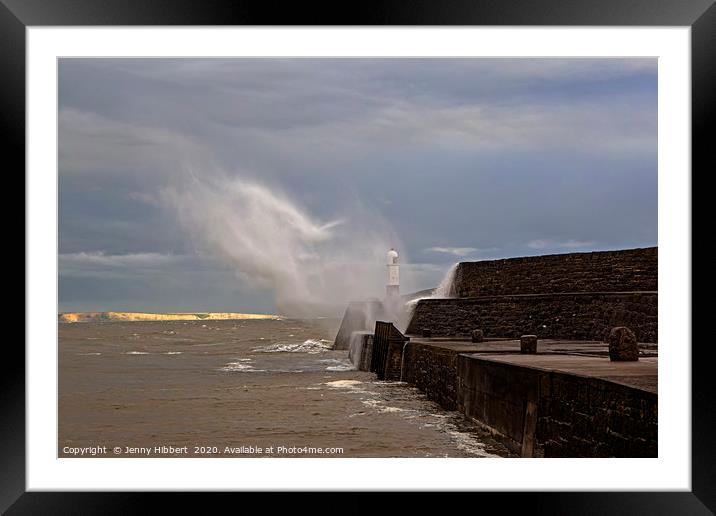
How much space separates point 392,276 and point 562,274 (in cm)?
1244

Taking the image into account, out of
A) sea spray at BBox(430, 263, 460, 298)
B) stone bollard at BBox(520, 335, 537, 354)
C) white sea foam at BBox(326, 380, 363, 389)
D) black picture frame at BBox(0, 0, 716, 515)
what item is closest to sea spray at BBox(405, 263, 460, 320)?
sea spray at BBox(430, 263, 460, 298)

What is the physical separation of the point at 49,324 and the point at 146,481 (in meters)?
1.54

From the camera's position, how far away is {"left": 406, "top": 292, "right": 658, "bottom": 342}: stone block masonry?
16375 mm

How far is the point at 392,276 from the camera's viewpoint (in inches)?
1284

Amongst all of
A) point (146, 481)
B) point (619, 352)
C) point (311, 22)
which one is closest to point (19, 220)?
point (146, 481)

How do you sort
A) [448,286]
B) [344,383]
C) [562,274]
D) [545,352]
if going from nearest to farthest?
[545,352], [562,274], [344,383], [448,286]

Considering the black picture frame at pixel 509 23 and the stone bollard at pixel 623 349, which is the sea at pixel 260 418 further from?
the black picture frame at pixel 509 23

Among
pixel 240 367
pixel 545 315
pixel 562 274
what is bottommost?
pixel 240 367

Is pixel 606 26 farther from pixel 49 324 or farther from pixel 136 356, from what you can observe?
pixel 136 356

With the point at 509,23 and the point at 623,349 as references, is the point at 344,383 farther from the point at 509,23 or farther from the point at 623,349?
the point at 509,23

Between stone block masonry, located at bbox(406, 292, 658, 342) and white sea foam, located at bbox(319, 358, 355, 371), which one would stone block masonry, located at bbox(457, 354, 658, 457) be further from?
white sea foam, located at bbox(319, 358, 355, 371)

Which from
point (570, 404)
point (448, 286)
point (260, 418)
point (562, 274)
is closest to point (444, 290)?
point (448, 286)

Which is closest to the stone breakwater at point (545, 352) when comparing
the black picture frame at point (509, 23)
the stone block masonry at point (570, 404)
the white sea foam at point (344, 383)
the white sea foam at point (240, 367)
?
the stone block masonry at point (570, 404)

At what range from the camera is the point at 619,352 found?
9516 mm
